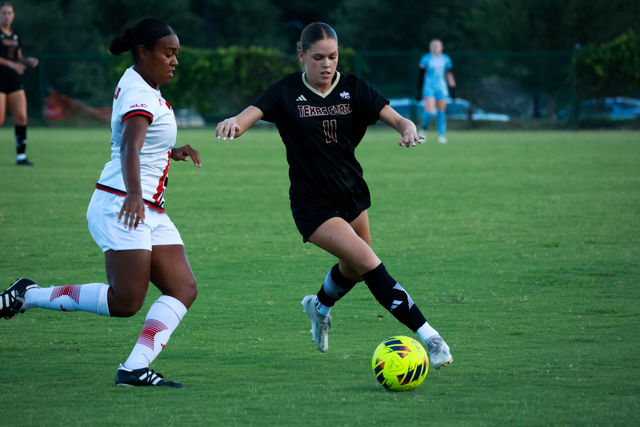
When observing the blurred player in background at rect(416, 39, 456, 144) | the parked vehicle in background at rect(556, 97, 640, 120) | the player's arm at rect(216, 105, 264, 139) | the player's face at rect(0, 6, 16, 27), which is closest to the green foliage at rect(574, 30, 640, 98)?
the parked vehicle in background at rect(556, 97, 640, 120)

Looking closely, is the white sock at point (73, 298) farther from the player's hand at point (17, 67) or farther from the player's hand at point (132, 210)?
the player's hand at point (17, 67)

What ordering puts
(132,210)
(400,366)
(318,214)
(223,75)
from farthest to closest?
(223,75) < (318,214) < (400,366) < (132,210)

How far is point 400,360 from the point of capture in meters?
5.11

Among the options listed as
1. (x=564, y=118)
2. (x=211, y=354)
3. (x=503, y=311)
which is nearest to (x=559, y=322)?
(x=503, y=311)

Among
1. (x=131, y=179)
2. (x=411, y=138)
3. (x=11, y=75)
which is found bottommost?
(x=11, y=75)

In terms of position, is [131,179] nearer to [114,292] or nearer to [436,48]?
[114,292]

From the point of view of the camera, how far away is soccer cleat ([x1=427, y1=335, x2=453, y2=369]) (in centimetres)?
529

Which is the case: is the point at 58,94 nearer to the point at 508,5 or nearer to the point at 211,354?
the point at 508,5

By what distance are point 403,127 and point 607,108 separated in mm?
32455

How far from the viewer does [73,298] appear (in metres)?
5.32

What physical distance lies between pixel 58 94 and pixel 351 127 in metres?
35.2

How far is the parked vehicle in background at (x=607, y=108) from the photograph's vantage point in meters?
36.0

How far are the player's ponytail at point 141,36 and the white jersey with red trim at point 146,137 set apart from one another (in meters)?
0.14

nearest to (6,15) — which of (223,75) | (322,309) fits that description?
(322,309)
